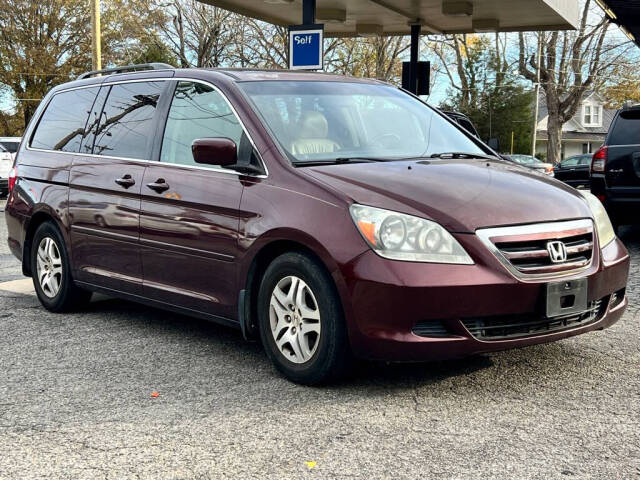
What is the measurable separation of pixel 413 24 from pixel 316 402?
1401cm

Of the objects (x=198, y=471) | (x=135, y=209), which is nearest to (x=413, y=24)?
(x=135, y=209)

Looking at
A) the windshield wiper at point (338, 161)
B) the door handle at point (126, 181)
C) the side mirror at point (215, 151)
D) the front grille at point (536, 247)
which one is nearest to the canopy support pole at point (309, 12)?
the door handle at point (126, 181)

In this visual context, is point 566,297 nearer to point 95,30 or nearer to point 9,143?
point 95,30

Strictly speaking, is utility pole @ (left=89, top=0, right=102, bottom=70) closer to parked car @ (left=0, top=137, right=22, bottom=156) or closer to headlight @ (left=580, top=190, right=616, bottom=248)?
parked car @ (left=0, top=137, right=22, bottom=156)

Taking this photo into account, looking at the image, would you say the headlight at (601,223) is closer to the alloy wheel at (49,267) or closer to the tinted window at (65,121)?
the tinted window at (65,121)

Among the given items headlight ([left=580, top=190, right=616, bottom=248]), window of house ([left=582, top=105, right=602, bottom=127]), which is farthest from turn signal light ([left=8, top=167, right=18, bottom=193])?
window of house ([left=582, top=105, right=602, bottom=127])

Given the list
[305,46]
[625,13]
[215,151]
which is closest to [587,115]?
[625,13]

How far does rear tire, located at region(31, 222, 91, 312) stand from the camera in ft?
21.3

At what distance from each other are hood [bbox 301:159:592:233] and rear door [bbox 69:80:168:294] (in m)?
1.54

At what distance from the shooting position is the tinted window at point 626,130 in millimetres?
9969

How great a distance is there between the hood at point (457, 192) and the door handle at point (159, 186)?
3.56 ft

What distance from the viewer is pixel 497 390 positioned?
14.4 feet

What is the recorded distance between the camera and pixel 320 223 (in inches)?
171

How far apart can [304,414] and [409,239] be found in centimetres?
95
